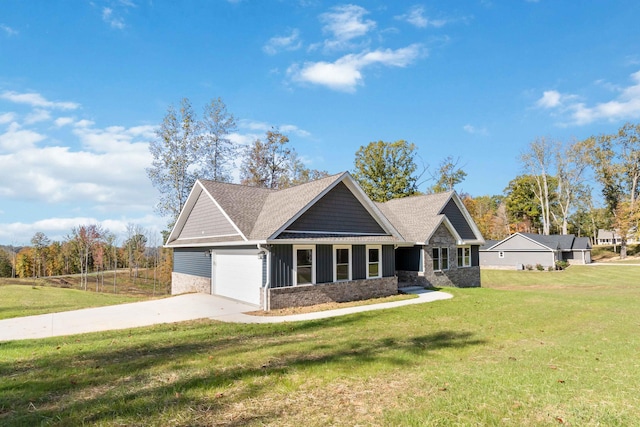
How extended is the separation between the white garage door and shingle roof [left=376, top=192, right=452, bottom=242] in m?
9.56

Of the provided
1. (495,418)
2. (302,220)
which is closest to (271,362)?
(495,418)

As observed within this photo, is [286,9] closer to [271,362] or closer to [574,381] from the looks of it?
[271,362]

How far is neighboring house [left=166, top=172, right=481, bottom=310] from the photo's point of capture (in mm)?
13211

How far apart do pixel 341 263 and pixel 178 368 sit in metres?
9.91

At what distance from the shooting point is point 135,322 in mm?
10750

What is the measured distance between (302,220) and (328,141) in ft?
40.2

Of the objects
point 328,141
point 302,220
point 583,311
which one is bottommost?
point 583,311

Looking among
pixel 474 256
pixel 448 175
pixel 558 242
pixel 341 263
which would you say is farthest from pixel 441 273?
pixel 558 242

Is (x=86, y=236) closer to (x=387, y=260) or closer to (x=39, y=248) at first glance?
(x=39, y=248)

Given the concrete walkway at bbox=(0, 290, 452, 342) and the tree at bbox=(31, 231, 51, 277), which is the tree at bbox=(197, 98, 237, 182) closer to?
the concrete walkway at bbox=(0, 290, 452, 342)

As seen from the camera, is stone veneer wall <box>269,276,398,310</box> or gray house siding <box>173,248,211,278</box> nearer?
stone veneer wall <box>269,276,398,310</box>

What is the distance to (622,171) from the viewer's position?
5628 cm

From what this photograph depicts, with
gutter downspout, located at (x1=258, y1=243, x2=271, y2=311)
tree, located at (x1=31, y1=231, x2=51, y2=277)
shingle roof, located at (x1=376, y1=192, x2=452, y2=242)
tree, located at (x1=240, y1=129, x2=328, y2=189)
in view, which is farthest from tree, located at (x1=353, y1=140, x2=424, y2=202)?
tree, located at (x1=31, y1=231, x2=51, y2=277)

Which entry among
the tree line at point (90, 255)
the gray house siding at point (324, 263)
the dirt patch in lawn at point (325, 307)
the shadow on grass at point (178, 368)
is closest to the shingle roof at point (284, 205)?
the gray house siding at point (324, 263)
